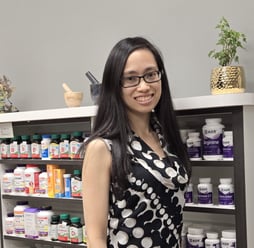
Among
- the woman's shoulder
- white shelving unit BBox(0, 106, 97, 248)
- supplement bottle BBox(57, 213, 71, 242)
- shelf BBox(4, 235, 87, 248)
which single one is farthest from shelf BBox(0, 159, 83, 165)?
the woman's shoulder

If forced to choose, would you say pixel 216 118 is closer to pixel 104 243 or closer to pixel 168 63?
pixel 168 63

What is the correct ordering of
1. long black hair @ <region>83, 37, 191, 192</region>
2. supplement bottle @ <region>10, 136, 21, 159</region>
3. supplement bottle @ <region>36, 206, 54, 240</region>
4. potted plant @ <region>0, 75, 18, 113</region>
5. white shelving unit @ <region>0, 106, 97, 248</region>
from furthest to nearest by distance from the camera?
1. potted plant @ <region>0, 75, 18, 113</region>
2. supplement bottle @ <region>10, 136, 21, 159</region>
3. supplement bottle @ <region>36, 206, 54, 240</region>
4. white shelving unit @ <region>0, 106, 97, 248</region>
5. long black hair @ <region>83, 37, 191, 192</region>

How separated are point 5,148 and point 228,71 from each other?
4.18 feet

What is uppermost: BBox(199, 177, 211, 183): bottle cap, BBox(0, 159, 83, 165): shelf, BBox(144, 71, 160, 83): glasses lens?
BBox(144, 71, 160, 83): glasses lens

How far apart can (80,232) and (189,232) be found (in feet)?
1.82

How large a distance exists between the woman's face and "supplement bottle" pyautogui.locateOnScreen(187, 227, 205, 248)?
23.1 inches

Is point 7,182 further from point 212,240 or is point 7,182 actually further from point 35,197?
point 212,240

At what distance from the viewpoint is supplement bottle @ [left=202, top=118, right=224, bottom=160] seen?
1.62 meters

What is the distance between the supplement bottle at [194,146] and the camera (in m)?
1.67

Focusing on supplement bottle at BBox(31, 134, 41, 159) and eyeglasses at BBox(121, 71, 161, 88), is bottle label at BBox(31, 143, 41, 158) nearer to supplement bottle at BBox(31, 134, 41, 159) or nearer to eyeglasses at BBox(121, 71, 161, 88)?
supplement bottle at BBox(31, 134, 41, 159)

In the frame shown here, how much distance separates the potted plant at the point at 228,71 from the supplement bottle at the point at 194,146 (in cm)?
20

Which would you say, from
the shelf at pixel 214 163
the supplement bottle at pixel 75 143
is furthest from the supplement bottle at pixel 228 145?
the supplement bottle at pixel 75 143

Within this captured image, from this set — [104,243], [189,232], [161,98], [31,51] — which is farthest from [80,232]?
[31,51]

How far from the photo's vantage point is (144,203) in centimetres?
133
